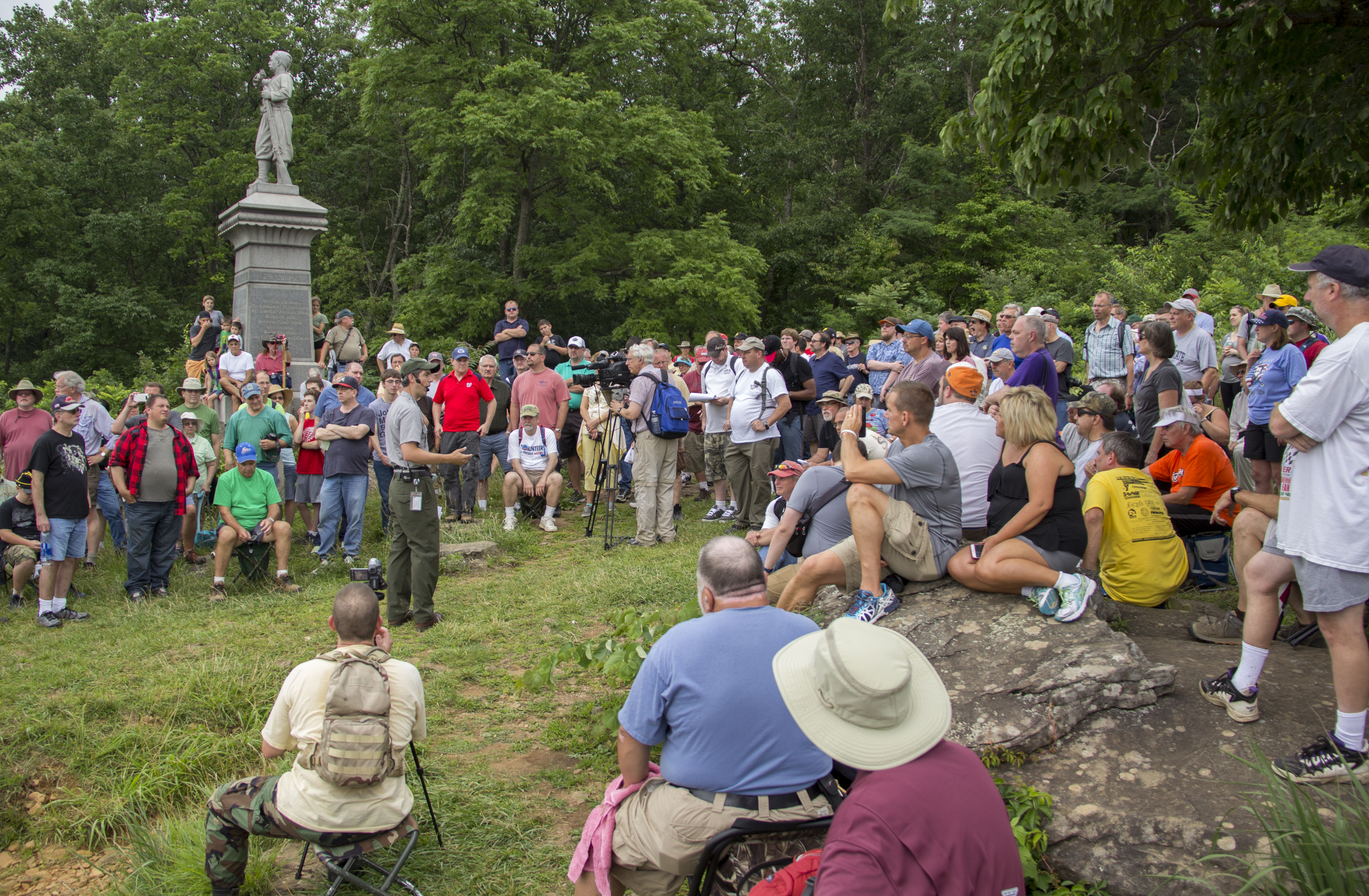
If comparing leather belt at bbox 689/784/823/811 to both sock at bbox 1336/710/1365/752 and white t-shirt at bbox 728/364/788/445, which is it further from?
white t-shirt at bbox 728/364/788/445

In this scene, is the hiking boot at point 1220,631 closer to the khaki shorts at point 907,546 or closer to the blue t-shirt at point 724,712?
the khaki shorts at point 907,546

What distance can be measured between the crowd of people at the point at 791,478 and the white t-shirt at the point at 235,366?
0.10 feet

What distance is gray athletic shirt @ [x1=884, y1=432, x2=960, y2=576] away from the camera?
4.65 m

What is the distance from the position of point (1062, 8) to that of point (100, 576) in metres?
9.34

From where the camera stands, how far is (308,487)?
31.7ft

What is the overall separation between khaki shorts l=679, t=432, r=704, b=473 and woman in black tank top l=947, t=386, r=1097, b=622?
7.06m

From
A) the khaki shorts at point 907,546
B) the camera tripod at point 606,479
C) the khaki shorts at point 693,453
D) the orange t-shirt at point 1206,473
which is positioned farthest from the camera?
the khaki shorts at point 693,453

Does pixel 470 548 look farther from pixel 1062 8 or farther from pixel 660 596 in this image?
pixel 1062 8

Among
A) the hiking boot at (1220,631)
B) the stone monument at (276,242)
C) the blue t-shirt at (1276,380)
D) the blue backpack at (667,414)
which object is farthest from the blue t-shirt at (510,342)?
the hiking boot at (1220,631)

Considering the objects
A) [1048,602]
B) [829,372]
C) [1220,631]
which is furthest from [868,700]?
[829,372]

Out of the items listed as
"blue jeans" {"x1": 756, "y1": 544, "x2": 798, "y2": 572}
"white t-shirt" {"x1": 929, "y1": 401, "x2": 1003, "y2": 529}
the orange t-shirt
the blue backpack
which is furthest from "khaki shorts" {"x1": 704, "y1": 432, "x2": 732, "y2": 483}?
the orange t-shirt

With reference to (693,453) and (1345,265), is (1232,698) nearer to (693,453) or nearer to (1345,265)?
(1345,265)

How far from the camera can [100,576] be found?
8812mm

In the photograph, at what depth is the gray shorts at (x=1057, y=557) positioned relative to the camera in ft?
14.8
